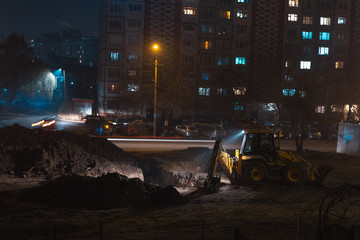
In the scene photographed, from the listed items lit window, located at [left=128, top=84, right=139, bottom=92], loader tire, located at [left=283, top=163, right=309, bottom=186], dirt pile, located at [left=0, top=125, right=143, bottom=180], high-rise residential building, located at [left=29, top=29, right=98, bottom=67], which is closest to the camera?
loader tire, located at [left=283, top=163, right=309, bottom=186]

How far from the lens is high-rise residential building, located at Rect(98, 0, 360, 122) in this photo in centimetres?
5856

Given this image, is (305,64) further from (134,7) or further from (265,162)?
(265,162)

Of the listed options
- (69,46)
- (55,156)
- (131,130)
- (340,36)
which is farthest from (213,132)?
(69,46)

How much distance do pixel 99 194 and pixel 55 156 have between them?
545cm

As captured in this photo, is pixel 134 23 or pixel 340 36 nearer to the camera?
pixel 134 23

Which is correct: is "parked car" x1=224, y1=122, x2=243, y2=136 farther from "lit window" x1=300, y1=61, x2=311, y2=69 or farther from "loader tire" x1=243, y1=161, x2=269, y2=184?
"loader tire" x1=243, y1=161, x2=269, y2=184

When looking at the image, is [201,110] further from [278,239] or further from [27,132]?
[278,239]

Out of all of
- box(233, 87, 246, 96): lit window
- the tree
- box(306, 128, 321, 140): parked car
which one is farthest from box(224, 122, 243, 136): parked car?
the tree

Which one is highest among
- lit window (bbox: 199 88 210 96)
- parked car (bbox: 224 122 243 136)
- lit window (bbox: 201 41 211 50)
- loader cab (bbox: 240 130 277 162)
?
lit window (bbox: 201 41 211 50)

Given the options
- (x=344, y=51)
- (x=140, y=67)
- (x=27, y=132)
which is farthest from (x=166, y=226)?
(x=344, y=51)

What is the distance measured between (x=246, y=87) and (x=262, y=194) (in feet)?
151

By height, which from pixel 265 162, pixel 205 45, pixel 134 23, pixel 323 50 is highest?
pixel 134 23

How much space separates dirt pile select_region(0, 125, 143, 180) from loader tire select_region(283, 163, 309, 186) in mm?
8248

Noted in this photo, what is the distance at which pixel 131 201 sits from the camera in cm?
1263
